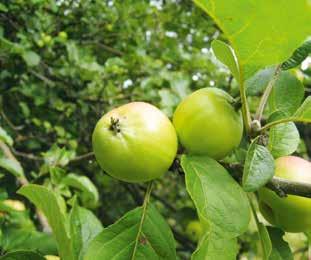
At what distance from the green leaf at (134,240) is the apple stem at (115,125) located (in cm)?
19

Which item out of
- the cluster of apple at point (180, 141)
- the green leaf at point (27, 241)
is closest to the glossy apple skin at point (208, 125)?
the cluster of apple at point (180, 141)

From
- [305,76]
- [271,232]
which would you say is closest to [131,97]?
[305,76]

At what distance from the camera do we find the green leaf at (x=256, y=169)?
34.3 inches

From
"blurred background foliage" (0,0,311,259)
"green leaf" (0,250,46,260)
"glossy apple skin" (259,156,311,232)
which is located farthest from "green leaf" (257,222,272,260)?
"blurred background foliage" (0,0,311,259)

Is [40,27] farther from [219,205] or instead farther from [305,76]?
[219,205]

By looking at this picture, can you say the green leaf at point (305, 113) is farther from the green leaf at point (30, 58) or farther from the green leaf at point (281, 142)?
the green leaf at point (30, 58)

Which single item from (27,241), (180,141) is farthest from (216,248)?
(27,241)

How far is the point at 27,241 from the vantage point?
135cm

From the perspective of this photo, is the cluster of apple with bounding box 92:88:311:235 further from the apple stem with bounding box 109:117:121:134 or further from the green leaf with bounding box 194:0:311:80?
the green leaf with bounding box 194:0:311:80

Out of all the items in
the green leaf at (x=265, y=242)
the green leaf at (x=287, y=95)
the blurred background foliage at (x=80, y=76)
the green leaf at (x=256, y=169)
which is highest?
the green leaf at (x=256, y=169)

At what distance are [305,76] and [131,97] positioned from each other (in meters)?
0.83

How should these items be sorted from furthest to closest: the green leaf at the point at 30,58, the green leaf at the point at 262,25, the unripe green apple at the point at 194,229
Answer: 1. the green leaf at the point at 30,58
2. the unripe green apple at the point at 194,229
3. the green leaf at the point at 262,25

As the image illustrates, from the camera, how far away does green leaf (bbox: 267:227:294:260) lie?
106 centimetres

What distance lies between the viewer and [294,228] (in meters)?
1.04
